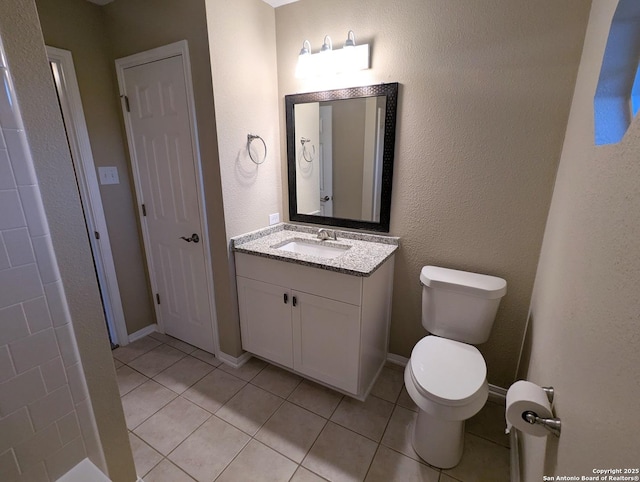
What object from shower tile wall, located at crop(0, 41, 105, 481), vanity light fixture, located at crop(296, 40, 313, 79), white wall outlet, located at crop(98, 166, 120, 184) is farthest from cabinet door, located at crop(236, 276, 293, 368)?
vanity light fixture, located at crop(296, 40, 313, 79)

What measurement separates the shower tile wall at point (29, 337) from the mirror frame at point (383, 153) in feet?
4.79

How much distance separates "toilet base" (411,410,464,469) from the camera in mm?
1393

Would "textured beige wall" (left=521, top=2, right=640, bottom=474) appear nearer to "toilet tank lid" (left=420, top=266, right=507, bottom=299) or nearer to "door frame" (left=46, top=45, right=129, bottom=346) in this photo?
"toilet tank lid" (left=420, top=266, right=507, bottom=299)

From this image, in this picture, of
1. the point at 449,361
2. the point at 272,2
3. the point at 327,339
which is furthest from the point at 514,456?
the point at 272,2

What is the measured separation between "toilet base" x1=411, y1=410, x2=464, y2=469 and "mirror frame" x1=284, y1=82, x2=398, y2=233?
3.57 feet

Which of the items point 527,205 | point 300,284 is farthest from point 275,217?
point 527,205

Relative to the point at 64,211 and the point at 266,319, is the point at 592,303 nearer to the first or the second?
the point at 64,211

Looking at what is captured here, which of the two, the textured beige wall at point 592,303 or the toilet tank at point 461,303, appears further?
the toilet tank at point 461,303

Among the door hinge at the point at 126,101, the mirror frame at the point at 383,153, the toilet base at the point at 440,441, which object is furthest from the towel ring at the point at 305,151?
the toilet base at the point at 440,441

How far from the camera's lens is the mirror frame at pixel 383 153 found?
1750 mm

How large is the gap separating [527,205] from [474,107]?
1.92ft

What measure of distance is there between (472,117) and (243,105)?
52.3 inches

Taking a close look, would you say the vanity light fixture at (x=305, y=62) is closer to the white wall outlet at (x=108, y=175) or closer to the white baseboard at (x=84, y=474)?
the white wall outlet at (x=108, y=175)

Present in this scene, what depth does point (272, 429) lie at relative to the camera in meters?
1.63
